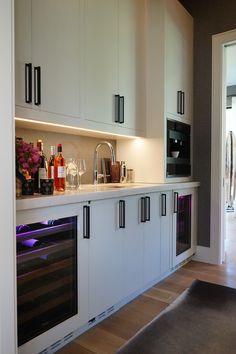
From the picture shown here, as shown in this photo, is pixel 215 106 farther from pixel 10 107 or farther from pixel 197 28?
pixel 10 107

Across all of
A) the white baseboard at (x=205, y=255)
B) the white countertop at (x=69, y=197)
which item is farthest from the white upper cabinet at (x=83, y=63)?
the white baseboard at (x=205, y=255)

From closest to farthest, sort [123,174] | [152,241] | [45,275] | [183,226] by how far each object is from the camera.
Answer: [45,275]
[152,241]
[123,174]
[183,226]

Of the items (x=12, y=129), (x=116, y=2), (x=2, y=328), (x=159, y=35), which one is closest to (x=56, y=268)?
(x=2, y=328)

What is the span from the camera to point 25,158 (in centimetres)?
154

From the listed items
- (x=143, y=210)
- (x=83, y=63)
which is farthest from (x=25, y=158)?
(x=143, y=210)

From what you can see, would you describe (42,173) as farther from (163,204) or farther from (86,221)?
(163,204)

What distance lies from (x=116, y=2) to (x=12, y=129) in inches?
70.3

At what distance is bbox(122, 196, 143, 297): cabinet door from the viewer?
213 centimetres

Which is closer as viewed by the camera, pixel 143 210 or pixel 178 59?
pixel 143 210

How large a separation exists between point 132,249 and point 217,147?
165 centimetres

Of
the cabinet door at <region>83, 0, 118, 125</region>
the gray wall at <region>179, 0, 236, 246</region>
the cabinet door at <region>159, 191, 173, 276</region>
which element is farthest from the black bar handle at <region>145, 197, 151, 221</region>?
the gray wall at <region>179, 0, 236, 246</region>

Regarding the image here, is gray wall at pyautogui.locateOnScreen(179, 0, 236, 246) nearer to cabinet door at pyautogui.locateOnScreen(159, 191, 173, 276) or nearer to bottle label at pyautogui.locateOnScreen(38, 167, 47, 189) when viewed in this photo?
cabinet door at pyautogui.locateOnScreen(159, 191, 173, 276)

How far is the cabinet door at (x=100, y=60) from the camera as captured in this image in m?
2.12

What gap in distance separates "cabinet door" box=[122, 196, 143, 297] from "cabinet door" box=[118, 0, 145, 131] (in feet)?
2.66
